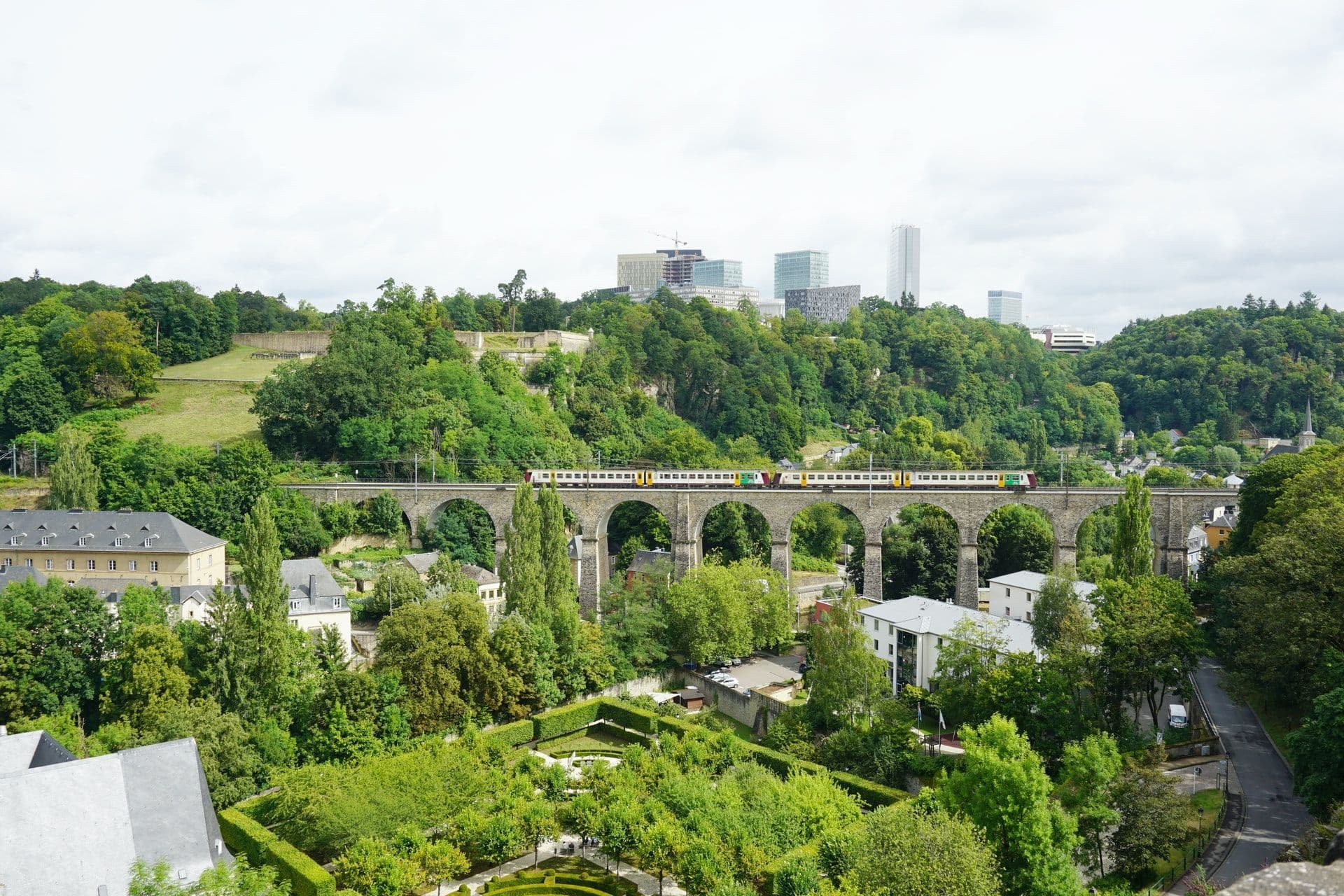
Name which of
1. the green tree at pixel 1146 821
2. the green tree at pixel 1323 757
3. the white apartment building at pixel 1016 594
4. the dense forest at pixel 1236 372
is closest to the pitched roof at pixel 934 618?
the white apartment building at pixel 1016 594

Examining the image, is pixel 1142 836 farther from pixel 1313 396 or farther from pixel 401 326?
pixel 1313 396

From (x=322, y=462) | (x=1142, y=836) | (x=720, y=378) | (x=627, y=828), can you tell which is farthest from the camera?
(x=720, y=378)

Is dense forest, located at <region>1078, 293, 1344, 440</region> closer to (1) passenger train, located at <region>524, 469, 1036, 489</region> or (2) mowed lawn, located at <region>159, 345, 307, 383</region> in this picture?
(1) passenger train, located at <region>524, 469, 1036, 489</region>

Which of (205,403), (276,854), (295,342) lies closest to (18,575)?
(276,854)

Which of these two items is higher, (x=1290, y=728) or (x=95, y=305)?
(x=95, y=305)

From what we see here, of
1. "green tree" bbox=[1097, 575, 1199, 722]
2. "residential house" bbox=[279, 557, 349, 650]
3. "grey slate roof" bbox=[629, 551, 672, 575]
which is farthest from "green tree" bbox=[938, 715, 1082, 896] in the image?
"grey slate roof" bbox=[629, 551, 672, 575]

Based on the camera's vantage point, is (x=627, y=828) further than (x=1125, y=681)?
No

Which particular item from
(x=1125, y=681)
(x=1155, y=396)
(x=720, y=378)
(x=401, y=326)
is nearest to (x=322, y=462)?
(x=401, y=326)
